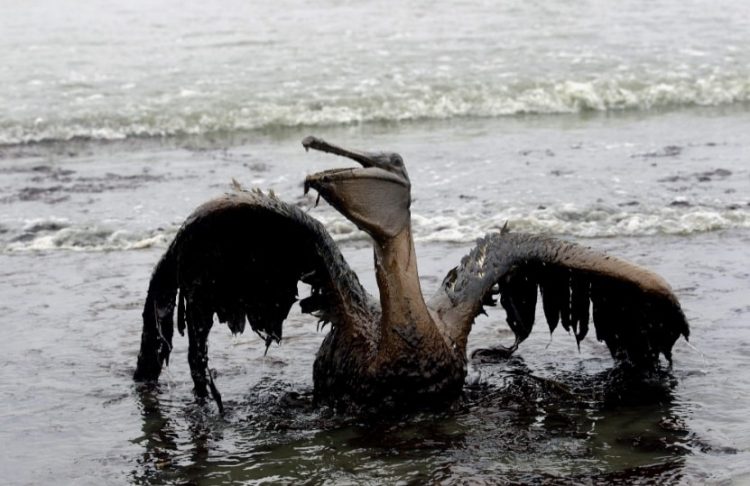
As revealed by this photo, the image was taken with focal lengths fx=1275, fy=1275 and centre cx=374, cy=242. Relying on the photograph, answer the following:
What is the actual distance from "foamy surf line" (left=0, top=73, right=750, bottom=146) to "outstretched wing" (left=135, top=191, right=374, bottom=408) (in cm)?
964

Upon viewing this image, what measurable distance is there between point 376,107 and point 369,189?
1101 cm

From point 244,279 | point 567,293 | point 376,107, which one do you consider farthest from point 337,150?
point 376,107

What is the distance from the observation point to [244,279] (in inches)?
243

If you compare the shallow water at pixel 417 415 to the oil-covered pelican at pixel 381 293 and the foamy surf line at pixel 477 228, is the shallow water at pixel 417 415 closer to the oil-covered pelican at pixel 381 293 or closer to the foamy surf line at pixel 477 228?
the foamy surf line at pixel 477 228

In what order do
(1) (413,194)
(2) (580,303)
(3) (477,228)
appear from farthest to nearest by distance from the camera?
1. (1) (413,194)
2. (3) (477,228)
3. (2) (580,303)

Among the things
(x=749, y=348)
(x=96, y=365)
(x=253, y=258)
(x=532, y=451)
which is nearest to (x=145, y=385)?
(x=96, y=365)

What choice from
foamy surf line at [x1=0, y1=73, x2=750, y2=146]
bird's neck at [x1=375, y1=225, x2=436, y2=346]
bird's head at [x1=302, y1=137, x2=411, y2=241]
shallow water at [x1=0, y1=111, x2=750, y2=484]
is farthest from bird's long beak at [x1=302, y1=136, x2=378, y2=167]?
foamy surf line at [x1=0, y1=73, x2=750, y2=146]

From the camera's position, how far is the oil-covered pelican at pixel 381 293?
5.76 meters

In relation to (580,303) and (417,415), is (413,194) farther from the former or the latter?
(417,415)

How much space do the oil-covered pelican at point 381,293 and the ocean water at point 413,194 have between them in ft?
0.70

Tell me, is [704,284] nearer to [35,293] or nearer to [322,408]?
[322,408]

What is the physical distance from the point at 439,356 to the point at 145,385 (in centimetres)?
157

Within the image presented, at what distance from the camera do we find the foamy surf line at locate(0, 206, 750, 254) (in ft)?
31.3

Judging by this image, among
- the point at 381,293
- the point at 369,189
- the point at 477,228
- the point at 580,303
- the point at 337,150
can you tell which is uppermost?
the point at 337,150
